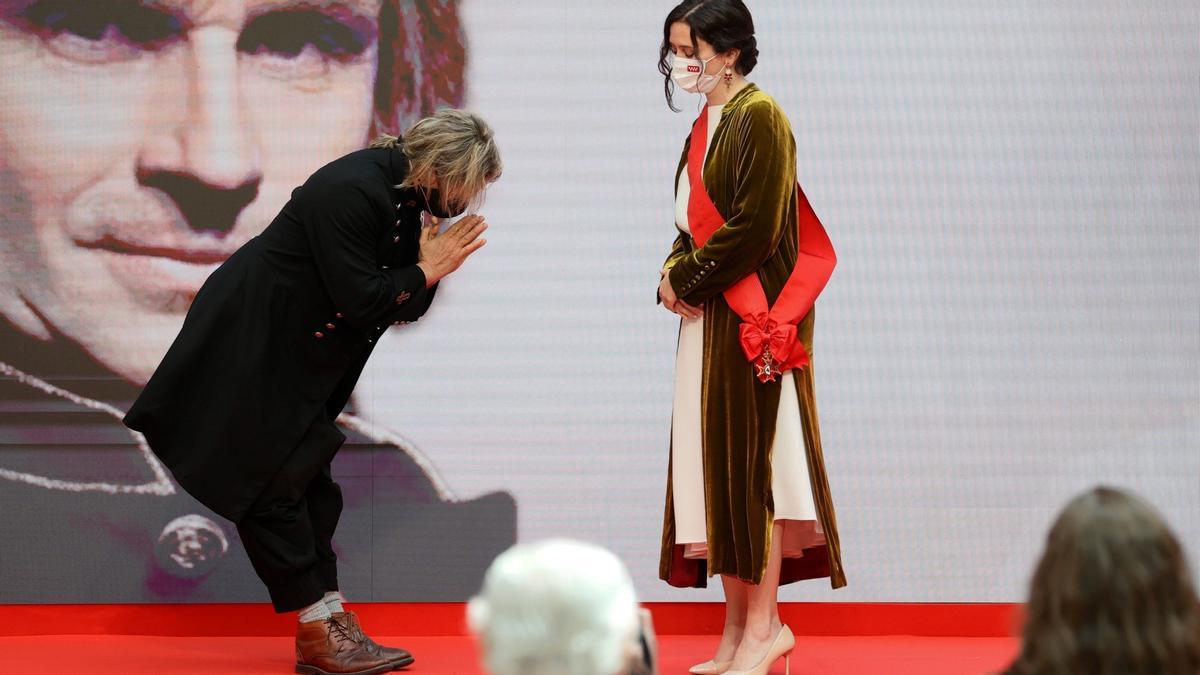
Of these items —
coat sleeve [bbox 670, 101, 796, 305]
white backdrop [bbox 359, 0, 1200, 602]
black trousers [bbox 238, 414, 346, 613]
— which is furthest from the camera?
white backdrop [bbox 359, 0, 1200, 602]

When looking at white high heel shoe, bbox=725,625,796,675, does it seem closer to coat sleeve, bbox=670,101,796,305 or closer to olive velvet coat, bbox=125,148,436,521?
coat sleeve, bbox=670,101,796,305

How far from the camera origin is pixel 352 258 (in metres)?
3.12

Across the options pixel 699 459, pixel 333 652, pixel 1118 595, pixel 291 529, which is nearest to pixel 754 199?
pixel 699 459

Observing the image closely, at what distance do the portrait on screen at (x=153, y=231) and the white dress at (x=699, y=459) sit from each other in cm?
88

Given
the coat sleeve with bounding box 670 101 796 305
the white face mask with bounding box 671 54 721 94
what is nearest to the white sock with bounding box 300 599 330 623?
the coat sleeve with bounding box 670 101 796 305

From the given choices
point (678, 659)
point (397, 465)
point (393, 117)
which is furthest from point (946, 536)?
point (393, 117)

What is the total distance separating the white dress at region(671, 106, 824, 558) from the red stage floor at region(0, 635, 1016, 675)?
38cm

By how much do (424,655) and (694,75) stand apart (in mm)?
1620

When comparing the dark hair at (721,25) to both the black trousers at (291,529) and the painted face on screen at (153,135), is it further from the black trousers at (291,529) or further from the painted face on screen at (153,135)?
the black trousers at (291,529)

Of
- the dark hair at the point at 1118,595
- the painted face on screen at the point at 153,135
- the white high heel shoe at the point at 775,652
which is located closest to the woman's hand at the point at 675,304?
the white high heel shoe at the point at 775,652

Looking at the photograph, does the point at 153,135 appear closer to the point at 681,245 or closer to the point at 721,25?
the point at 681,245

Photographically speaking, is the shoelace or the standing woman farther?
the shoelace

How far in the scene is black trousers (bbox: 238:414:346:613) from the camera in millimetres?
3180

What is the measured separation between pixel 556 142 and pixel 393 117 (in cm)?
47
